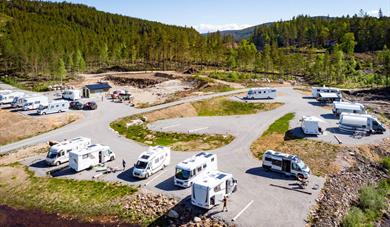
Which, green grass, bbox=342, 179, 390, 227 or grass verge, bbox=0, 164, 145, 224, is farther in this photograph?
grass verge, bbox=0, 164, 145, 224

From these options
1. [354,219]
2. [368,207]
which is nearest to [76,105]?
[368,207]

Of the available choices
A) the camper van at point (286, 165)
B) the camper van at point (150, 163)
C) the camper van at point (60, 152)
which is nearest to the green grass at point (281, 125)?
the camper van at point (286, 165)

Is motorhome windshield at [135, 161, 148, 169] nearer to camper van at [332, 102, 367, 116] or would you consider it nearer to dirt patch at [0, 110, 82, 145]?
dirt patch at [0, 110, 82, 145]

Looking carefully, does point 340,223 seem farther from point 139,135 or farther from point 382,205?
point 139,135

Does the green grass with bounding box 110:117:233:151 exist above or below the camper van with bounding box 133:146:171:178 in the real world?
below

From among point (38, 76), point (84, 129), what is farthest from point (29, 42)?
point (84, 129)

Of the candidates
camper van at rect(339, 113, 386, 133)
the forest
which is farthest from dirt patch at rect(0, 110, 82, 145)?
the forest

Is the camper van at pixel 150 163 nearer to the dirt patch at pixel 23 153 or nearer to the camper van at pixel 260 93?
the dirt patch at pixel 23 153
